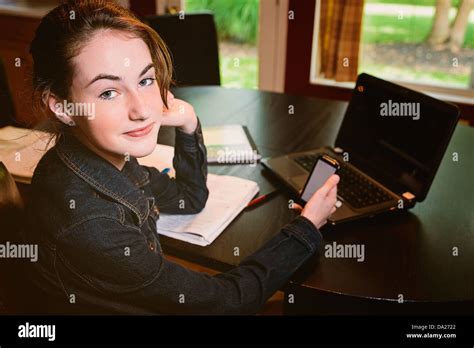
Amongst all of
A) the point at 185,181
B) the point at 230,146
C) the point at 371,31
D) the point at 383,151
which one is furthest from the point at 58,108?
the point at 371,31

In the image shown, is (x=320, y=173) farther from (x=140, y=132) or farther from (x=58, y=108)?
(x=58, y=108)

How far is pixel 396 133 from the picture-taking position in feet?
4.31

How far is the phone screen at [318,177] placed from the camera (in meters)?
1.13

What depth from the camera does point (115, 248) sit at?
0.83m

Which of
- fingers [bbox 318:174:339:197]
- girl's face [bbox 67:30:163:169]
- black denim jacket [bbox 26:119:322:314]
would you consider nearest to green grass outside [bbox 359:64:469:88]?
fingers [bbox 318:174:339:197]

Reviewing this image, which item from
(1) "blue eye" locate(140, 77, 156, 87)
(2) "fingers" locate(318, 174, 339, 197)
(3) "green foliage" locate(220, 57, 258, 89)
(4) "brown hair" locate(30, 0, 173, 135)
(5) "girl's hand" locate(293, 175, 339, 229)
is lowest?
(3) "green foliage" locate(220, 57, 258, 89)

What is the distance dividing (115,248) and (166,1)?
9.40 ft

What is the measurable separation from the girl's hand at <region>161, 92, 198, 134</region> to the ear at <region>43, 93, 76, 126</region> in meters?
0.32

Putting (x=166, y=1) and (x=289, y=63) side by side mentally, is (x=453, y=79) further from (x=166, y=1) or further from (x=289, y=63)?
(x=166, y=1)

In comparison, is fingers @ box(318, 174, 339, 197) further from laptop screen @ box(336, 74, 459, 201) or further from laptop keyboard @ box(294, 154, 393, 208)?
laptop screen @ box(336, 74, 459, 201)

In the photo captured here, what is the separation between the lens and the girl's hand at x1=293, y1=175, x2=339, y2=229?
1.06 metres

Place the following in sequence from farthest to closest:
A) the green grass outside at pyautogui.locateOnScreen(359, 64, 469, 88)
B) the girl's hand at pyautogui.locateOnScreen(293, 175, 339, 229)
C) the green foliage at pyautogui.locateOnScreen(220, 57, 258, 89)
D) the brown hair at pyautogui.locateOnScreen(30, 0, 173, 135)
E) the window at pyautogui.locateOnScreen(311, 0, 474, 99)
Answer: the green foliage at pyautogui.locateOnScreen(220, 57, 258, 89), the green grass outside at pyautogui.locateOnScreen(359, 64, 469, 88), the window at pyautogui.locateOnScreen(311, 0, 474, 99), the girl's hand at pyautogui.locateOnScreen(293, 175, 339, 229), the brown hair at pyautogui.locateOnScreen(30, 0, 173, 135)

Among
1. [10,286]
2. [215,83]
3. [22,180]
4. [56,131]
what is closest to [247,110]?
[215,83]

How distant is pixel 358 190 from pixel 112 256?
68 centimetres
